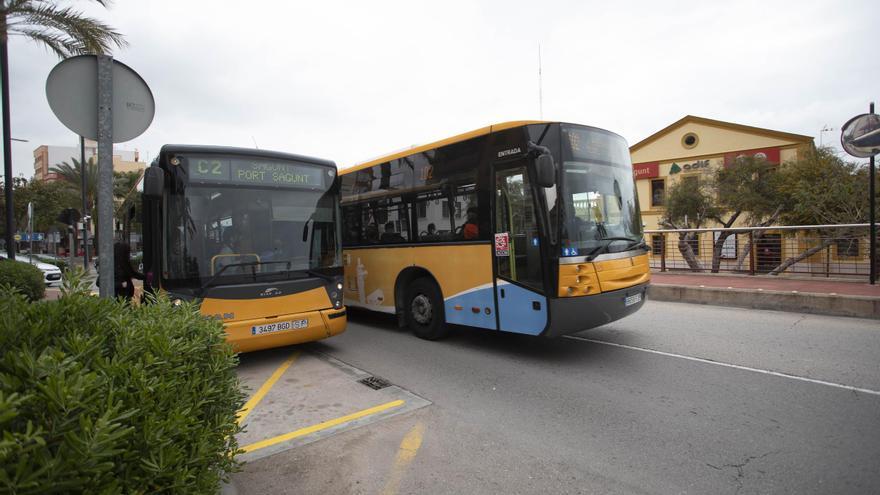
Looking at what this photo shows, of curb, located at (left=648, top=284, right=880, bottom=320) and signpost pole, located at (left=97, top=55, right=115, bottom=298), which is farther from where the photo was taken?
curb, located at (left=648, top=284, right=880, bottom=320)

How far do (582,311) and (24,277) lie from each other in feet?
45.0

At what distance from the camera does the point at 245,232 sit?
5980 millimetres

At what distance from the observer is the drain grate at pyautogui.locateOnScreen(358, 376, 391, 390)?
5.27m

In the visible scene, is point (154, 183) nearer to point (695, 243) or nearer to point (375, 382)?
point (375, 382)

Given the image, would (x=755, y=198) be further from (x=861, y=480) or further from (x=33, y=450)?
(x=33, y=450)

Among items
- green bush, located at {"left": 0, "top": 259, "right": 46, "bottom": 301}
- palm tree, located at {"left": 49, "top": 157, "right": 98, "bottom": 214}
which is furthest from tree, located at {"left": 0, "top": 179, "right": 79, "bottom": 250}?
green bush, located at {"left": 0, "top": 259, "right": 46, "bottom": 301}

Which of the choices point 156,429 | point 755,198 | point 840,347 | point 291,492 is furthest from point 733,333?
point 755,198

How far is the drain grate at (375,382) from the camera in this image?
527 centimetres

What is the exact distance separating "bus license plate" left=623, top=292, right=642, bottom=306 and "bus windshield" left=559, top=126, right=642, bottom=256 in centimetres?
65

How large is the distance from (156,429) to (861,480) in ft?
14.0

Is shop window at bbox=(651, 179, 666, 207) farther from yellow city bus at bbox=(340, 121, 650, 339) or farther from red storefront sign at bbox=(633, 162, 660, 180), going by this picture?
yellow city bus at bbox=(340, 121, 650, 339)

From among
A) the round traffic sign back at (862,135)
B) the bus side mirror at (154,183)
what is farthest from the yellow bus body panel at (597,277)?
the round traffic sign back at (862,135)

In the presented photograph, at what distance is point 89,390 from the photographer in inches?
66.4

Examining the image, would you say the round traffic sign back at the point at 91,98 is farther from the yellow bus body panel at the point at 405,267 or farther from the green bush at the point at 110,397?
the yellow bus body panel at the point at 405,267
